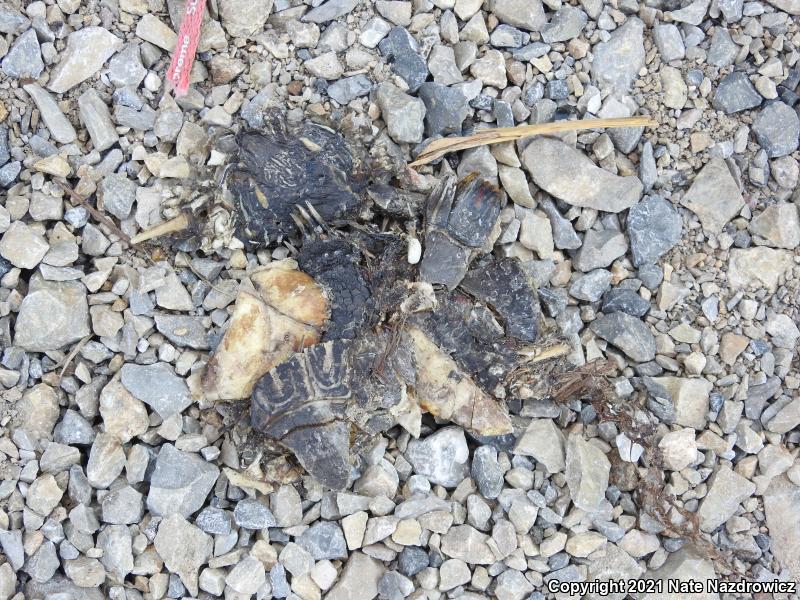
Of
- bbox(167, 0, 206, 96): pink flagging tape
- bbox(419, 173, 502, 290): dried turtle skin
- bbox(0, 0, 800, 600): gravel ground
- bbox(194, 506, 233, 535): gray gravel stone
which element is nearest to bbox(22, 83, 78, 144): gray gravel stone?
bbox(0, 0, 800, 600): gravel ground

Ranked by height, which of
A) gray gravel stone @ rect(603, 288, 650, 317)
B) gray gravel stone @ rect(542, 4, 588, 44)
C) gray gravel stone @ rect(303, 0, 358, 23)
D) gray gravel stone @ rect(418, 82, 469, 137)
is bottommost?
gray gravel stone @ rect(603, 288, 650, 317)

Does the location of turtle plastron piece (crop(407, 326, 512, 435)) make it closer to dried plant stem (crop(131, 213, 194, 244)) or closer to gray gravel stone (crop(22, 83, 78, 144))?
dried plant stem (crop(131, 213, 194, 244))

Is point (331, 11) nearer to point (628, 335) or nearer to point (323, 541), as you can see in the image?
point (628, 335)

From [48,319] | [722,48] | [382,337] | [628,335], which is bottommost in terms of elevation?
[628,335]

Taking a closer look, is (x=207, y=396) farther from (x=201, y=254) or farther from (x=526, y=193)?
(x=526, y=193)

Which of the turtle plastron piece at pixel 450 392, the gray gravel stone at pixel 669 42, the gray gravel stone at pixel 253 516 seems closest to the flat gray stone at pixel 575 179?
the gray gravel stone at pixel 669 42

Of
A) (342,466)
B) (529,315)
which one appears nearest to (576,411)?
(529,315)

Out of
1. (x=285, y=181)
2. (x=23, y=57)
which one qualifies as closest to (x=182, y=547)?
(x=285, y=181)
